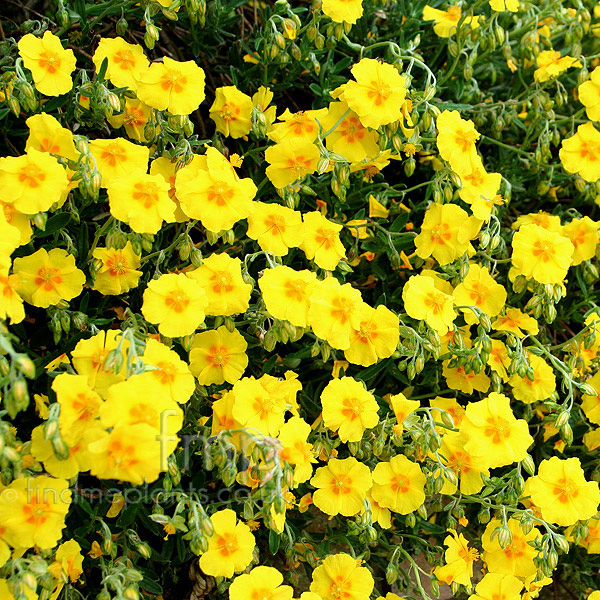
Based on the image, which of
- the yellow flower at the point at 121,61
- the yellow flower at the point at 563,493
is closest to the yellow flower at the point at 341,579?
the yellow flower at the point at 563,493

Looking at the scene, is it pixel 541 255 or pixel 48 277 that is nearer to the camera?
pixel 48 277

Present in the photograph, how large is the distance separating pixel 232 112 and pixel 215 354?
834mm

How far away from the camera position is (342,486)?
2.05 metres

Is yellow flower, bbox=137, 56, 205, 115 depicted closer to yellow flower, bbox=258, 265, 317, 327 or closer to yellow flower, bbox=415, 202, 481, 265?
yellow flower, bbox=258, 265, 317, 327

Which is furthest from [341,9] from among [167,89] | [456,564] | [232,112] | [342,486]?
[456,564]

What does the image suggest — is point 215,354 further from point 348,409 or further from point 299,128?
point 299,128

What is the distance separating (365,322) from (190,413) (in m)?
0.56

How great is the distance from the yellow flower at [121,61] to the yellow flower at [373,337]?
1.00 metres

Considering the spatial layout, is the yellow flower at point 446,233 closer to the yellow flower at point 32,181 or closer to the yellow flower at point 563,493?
the yellow flower at point 563,493

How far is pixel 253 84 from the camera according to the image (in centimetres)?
263

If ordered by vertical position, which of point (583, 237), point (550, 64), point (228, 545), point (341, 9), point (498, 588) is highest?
point (341, 9)

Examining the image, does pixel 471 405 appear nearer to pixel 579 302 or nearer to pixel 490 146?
pixel 579 302

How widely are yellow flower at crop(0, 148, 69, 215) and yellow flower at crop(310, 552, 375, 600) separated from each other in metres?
1.24

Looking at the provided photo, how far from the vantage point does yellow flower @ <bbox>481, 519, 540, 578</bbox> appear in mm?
2180
